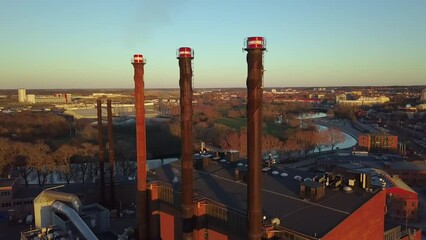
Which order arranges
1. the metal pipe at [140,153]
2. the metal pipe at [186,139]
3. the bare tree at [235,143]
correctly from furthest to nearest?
the bare tree at [235,143], the metal pipe at [140,153], the metal pipe at [186,139]

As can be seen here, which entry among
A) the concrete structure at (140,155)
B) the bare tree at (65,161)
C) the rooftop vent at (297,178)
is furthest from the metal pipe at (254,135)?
the bare tree at (65,161)

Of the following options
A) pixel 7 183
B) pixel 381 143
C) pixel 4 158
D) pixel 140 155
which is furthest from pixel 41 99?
pixel 140 155

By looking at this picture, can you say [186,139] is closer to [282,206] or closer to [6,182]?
[282,206]

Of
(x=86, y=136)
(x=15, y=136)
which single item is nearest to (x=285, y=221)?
(x=86, y=136)

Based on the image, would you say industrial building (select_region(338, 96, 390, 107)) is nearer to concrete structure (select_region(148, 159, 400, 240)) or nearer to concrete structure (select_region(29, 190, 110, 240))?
concrete structure (select_region(29, 190, 110, 240))

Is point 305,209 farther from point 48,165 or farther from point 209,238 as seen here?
point 48,165

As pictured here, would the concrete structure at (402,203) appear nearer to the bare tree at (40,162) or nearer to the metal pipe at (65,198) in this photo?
the metal pipe at (65,198)
